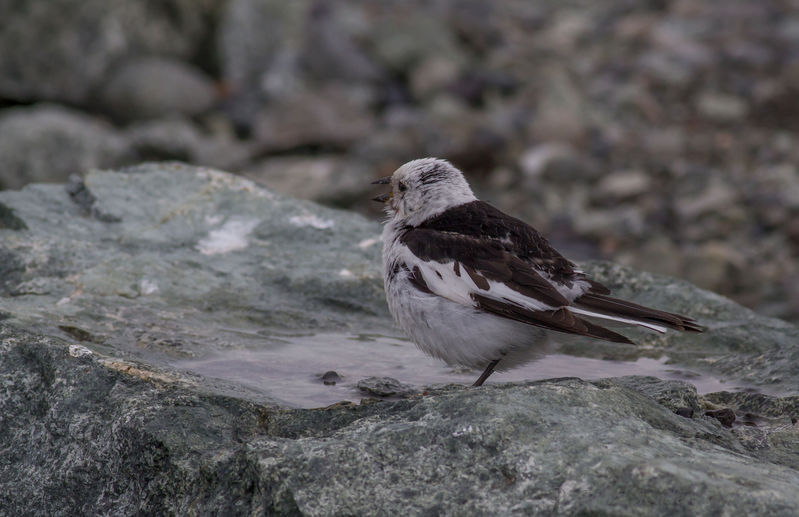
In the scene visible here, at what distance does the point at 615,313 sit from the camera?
3.95 m

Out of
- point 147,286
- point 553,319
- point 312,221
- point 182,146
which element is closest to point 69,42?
point 182,146

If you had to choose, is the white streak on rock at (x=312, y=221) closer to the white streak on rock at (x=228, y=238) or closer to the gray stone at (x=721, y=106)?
the white streak on rock at (x=228, y=238)

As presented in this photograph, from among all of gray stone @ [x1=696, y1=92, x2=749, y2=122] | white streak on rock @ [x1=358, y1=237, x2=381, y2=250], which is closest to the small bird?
white streak on rock @ [x1=358, y1=237, x2=381, y2=250]

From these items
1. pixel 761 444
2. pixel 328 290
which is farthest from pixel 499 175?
pixel 761 444

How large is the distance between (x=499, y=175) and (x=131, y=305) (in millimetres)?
7284

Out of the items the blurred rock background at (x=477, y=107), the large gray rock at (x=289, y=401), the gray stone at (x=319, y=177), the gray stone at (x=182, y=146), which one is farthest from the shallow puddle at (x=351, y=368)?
the gray stone at (x=182, y=146)

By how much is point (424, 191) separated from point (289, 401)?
146 centimetres

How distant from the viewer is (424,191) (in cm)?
499

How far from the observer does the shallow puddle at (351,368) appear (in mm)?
4145

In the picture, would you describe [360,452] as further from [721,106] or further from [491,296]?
[721,106]

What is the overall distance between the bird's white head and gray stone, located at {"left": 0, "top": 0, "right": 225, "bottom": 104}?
954 centimetres

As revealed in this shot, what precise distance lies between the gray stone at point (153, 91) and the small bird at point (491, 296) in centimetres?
974

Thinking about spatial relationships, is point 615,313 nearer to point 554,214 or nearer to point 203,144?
point 554,214

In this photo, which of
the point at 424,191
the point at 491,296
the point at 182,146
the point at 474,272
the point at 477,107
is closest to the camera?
the point at 491,296
